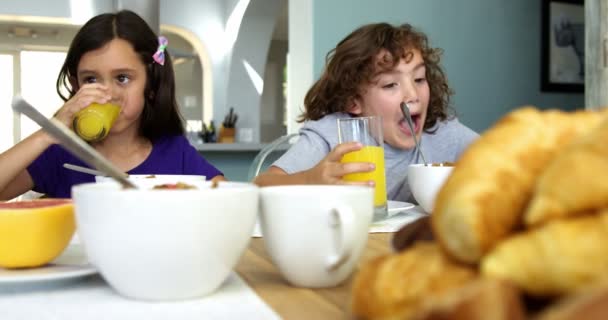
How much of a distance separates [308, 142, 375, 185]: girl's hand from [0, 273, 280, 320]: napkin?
495 mm

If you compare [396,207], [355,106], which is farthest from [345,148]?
[355,106]

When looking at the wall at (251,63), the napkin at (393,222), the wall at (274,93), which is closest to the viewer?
the napkin at (393,222)

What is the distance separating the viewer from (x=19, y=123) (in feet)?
23.7

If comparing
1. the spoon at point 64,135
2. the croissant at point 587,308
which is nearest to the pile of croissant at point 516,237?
the croissant at point 587,308

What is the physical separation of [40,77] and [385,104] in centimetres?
724

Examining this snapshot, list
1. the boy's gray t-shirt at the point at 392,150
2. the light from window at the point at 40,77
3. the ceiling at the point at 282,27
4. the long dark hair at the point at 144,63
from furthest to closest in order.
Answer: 1. the ceiling at the point at 282,27
2. the light from window at the point at 40,77
3. the long dark hair at the point at 144,63
4. the boy's gray t-shirt at the point at 392,150

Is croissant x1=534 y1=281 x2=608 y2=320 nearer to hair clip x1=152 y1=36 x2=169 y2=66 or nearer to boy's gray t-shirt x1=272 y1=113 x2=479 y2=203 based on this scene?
boy's gray t-shirt x1=272 y1=113 x2=479 y2=203

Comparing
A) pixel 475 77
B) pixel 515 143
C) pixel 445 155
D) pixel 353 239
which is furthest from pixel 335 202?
pixel 475 77

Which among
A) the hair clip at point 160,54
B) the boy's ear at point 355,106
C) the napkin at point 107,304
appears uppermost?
the hair clip at point 160,54

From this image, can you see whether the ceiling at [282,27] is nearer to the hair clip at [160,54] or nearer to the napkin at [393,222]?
the hair clip at [160,54]

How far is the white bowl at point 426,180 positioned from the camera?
0.95m

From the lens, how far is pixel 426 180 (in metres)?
0.97

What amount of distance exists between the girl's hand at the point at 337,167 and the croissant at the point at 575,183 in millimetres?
709

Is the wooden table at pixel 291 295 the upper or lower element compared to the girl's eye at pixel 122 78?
lower
